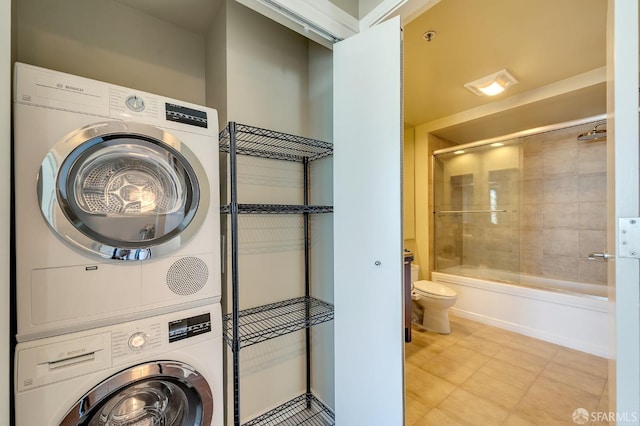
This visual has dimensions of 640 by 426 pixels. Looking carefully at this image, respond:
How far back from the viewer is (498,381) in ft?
5.90

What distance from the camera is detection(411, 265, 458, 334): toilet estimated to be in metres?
2.42

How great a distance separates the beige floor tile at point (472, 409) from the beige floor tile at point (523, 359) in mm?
636

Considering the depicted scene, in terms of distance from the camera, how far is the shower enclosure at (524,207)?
2662 millimetres

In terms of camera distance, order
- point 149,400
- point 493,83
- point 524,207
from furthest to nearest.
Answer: point 524,207
point 493,83
point 149,400

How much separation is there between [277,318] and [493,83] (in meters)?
2.65

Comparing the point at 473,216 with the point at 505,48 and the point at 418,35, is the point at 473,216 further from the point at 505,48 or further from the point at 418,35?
the point at 418,35

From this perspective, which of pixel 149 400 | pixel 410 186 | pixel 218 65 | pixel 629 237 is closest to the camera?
pixel 629 237

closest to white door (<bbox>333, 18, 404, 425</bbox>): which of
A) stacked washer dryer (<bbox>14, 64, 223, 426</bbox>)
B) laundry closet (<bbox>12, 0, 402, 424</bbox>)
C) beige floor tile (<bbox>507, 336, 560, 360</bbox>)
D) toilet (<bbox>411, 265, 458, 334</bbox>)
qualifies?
laundry closet (<bbox>12, 0, 402, 424</bbox>)

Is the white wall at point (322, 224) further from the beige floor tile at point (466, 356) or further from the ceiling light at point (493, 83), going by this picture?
the ceiling light at point (493, 83)

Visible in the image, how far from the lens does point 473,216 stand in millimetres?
3375

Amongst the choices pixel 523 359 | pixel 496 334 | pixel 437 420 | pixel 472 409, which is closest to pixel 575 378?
pixel 523 359

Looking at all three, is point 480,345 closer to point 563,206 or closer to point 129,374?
point 563,206

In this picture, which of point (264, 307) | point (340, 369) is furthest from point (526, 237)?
point (264, 307)

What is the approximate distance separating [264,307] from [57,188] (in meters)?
1.08
